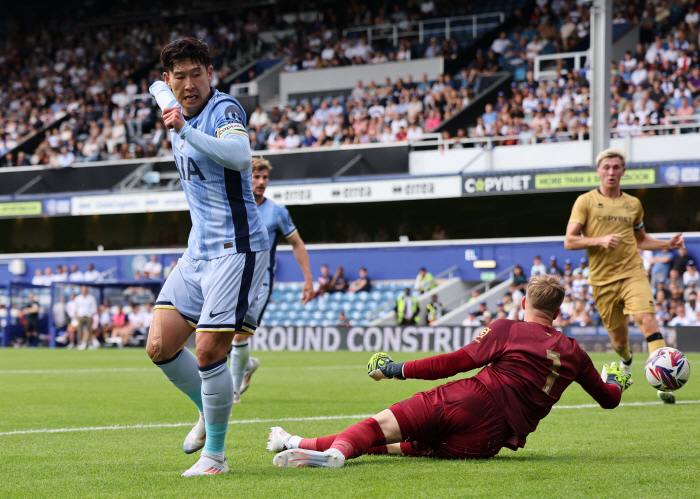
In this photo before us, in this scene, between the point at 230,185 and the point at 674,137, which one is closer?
the point at 230,185

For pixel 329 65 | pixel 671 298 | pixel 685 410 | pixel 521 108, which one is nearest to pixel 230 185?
pixel 685 410

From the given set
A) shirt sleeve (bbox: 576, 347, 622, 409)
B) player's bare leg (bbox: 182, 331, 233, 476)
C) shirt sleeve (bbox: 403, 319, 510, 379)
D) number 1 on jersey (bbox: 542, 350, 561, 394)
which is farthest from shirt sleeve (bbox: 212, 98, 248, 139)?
shirt sleeve (bbox: 576, 347, 622, 409)

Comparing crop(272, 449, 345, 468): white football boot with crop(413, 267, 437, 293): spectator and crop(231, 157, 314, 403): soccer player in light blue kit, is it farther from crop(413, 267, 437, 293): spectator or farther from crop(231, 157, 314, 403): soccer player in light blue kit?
crop(413, 267, 437, 293): spectator

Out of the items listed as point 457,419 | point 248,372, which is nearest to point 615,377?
point 457,419

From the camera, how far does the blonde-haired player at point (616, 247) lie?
8289mm

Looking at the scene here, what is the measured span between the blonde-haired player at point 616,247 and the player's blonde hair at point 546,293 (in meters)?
3.65

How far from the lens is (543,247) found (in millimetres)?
24094

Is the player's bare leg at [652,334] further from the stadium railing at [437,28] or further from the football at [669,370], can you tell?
the stadium railing at [437,28]

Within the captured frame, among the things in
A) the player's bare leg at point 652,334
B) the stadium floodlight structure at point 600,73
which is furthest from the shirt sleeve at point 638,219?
the stadium floodlight structure at point 600,73

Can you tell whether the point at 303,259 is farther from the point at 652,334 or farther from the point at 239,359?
the point at 652,334

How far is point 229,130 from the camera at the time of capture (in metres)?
4.49

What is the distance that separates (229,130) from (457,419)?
192 cm

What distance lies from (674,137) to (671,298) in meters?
4.48

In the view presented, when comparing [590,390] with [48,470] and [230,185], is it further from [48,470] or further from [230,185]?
[48,470]
